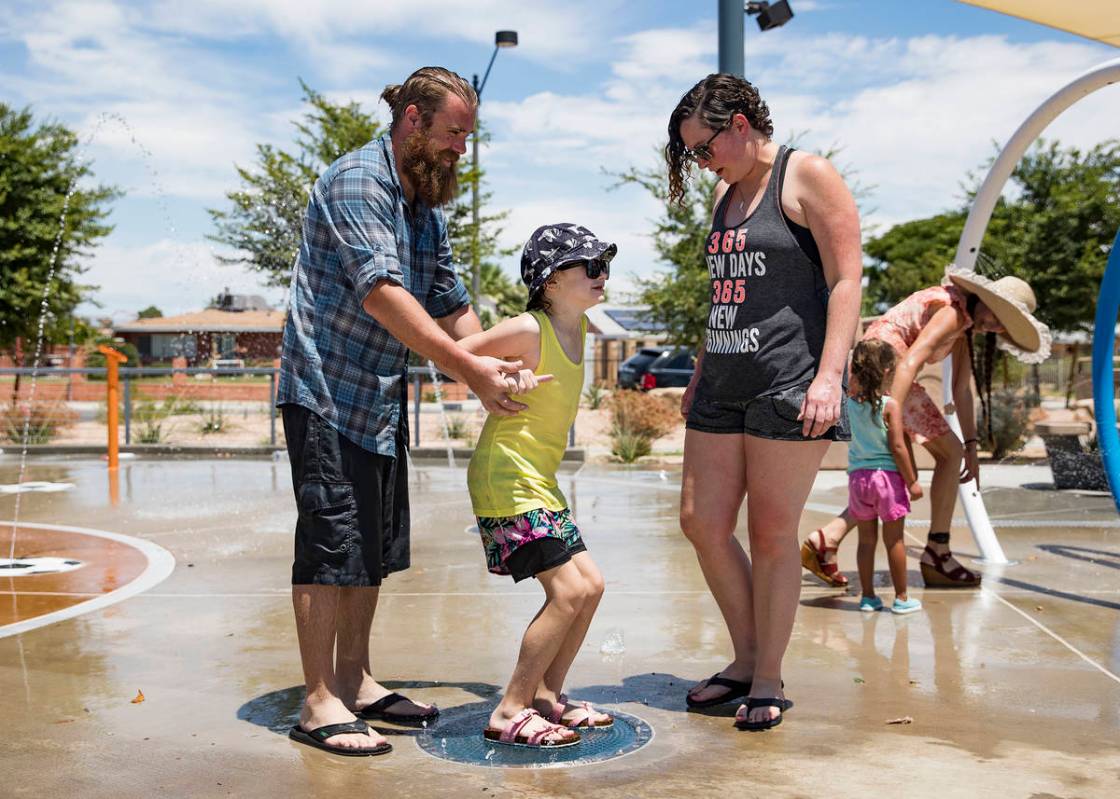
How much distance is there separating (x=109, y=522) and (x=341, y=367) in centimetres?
557

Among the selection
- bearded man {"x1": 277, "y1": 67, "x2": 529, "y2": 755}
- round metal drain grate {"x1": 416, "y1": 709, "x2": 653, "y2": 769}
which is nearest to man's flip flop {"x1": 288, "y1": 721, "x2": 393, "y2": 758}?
bearded man {"x1": 277, "y1": 67, "x2": 529, "y2": 755}

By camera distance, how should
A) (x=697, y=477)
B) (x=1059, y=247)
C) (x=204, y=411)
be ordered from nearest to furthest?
(x=697, y=477)
(x=204, y=411)
(x=1059, y=247)

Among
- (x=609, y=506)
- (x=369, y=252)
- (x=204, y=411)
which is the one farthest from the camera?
(x=204, y=411)

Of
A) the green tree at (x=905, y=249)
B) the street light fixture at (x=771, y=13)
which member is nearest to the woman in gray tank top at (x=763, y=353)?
the street light fixture at (x=771, y=13)

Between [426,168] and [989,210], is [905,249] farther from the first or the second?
[426,168]

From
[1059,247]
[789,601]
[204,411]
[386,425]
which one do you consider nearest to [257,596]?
[386,425]

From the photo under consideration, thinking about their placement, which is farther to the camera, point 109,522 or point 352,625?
point 109,522

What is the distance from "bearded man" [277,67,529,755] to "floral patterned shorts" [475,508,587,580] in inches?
12.8

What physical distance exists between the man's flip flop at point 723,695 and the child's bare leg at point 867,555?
1676 millimetres

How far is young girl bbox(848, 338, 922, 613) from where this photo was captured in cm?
543

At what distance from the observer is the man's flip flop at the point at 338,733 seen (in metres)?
3.46

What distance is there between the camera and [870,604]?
217 inches

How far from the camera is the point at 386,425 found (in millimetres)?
3623

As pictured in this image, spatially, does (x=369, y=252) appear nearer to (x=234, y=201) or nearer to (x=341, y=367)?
(x=341, y=367)
